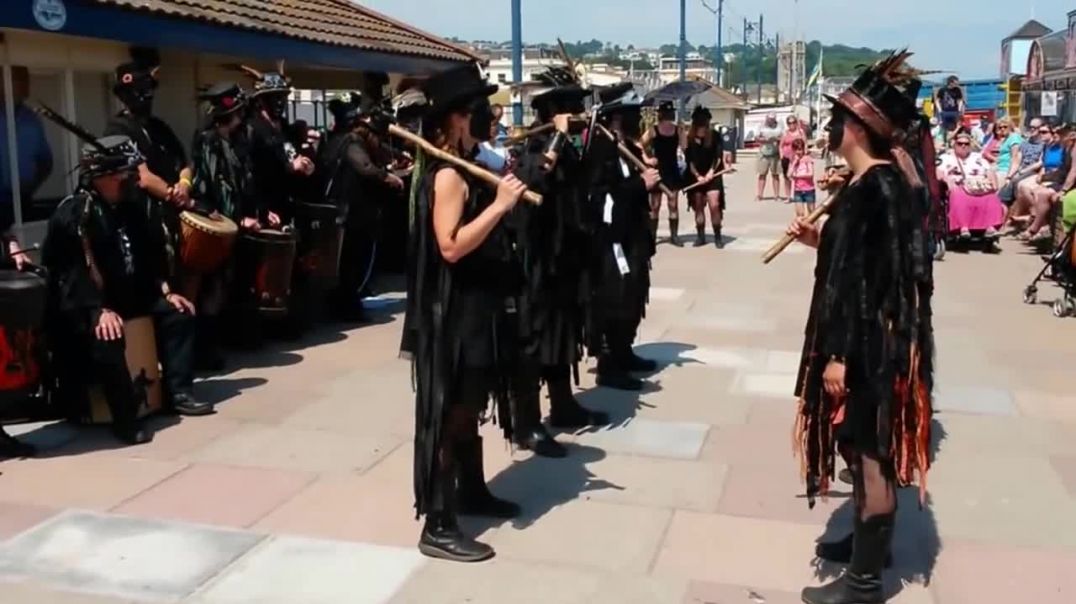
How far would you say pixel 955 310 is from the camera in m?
10.3

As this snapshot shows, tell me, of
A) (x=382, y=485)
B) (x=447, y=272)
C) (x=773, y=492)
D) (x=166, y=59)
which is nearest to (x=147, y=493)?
(x=382, y=485)

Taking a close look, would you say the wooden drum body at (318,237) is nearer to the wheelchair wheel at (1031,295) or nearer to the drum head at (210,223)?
the drum head at (210,223)

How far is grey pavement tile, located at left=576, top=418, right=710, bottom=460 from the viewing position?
19.6ft

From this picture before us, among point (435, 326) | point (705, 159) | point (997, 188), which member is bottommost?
point (435, 326)

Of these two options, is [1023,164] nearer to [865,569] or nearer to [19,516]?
[865,569]

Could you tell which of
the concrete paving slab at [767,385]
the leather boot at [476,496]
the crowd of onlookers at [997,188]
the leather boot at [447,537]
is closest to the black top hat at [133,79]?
the leather boot at [476,496]

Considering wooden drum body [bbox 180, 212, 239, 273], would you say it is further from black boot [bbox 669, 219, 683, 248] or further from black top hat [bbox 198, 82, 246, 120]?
black boot [bbox 669, 219, 683, 248]

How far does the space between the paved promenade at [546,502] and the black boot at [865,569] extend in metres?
0.19

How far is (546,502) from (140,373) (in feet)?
8.24

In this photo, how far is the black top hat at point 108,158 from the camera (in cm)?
599

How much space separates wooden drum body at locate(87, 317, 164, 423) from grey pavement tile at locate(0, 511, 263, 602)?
1255 millimetres

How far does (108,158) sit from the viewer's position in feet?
19.7

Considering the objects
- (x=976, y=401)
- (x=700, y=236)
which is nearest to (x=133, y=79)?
(x=976, y=401)

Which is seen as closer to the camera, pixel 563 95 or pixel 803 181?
pixel 563 95
